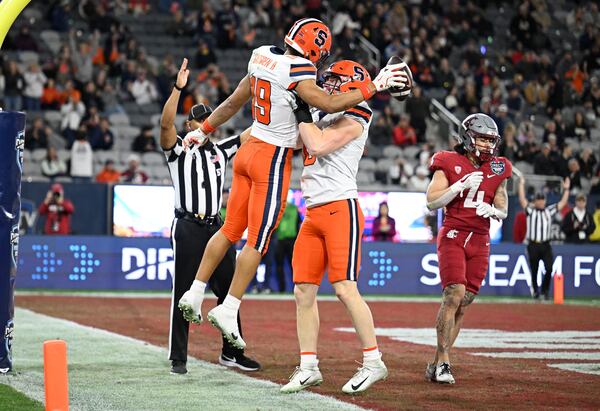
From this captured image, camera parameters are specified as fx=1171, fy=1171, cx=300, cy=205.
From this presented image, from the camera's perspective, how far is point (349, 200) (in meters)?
7.64

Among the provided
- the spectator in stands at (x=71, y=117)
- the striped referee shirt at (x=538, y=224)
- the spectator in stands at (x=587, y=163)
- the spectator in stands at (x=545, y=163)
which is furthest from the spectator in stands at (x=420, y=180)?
the spectator in stands at (x=71, y=117)

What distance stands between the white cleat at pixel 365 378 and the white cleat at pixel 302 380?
0.25m

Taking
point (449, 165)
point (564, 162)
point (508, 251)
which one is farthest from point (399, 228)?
point (449, 165)

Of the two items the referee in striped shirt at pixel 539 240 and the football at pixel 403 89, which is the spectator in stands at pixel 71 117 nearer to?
the referee in striped shirt at pixel 539 240

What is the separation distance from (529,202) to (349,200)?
14439mm

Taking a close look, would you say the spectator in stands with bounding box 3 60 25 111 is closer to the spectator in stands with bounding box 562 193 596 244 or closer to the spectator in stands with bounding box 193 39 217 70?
the spectator in stands with bounding box 193 39 217 70

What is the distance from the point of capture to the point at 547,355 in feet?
33.9

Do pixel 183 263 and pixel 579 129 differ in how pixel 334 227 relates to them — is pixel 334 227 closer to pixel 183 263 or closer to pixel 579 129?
pixel 183 263

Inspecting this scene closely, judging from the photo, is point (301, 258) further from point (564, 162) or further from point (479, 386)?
point (564, 162)

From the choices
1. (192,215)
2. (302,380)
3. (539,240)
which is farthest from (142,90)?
(302,380)

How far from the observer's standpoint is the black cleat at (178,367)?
8.45m

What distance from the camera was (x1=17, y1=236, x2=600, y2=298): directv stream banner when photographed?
64.0 feet

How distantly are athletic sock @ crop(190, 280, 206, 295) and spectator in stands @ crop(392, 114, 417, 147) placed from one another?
16.6 m

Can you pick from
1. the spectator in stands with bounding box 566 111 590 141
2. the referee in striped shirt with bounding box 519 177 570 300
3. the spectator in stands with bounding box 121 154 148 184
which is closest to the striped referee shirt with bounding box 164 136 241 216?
the referee in striped shirt with bounding box 519 177 570 300
